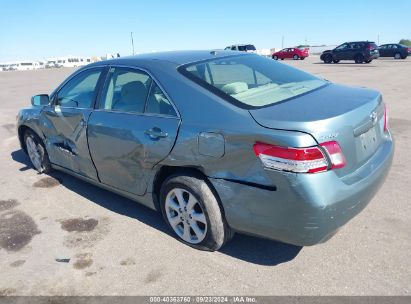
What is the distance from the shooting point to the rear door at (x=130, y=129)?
10.2ft

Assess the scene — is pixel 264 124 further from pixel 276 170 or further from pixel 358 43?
pixel 358 43

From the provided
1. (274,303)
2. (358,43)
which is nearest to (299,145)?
(274,303)

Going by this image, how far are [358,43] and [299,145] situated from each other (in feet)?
96.2

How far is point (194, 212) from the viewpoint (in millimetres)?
3066

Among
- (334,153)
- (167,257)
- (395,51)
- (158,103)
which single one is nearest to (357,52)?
(395,51)

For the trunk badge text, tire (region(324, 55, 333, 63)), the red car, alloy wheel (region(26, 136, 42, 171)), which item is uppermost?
the red car

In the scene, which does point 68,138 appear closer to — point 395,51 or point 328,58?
point 328,58

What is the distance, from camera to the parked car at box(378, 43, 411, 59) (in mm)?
31453

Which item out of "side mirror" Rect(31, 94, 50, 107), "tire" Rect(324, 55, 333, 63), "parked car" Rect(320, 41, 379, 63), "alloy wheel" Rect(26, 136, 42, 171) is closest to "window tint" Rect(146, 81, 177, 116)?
"side mirror" Rect(31, 94, 50, 107)

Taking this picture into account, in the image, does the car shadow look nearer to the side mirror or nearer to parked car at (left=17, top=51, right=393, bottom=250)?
parked car at (left=17, top=51, right=393, bottom=250)

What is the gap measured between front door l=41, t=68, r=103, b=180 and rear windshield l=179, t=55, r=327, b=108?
4.22 ft

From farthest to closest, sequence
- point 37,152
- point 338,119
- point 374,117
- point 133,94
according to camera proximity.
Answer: point 37,152 → point 133,94 → point 374,117 → point 338,119

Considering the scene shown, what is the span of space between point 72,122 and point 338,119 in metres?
2.93

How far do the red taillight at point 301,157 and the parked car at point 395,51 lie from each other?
113 ft
